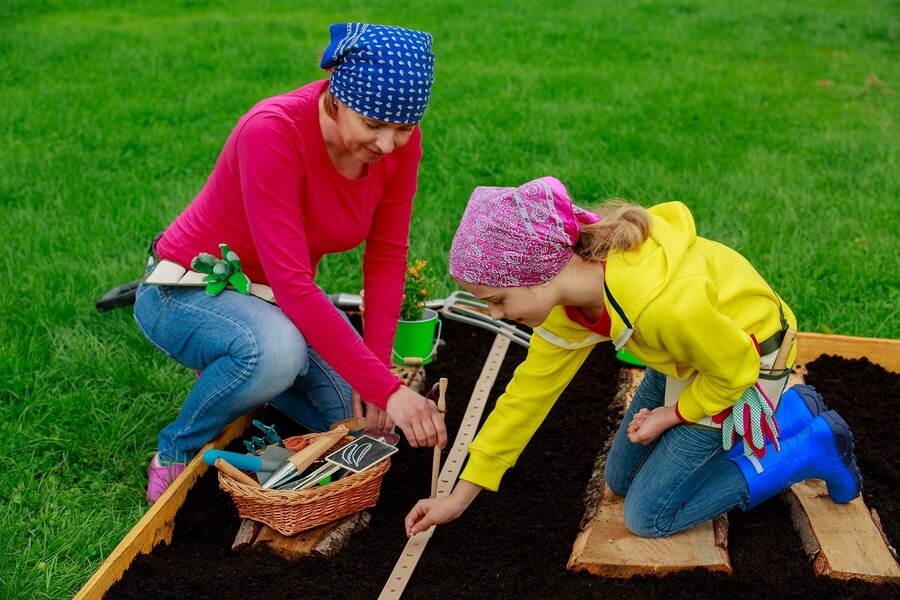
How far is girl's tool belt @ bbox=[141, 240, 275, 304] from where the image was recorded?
2795 mm

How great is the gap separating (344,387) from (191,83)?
4463 millimetres

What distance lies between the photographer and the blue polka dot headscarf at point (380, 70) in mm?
2318

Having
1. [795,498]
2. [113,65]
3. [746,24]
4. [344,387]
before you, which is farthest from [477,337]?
[746,24]

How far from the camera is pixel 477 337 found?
12.1 ft

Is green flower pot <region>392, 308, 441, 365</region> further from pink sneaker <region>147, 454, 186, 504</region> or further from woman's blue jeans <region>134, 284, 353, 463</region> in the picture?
pink sneaker <region>147, 454, 186, 504</region>

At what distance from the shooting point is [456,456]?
2.96 m

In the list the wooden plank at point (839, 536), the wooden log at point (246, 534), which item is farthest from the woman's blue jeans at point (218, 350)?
the wooden plank at point (839, 536)

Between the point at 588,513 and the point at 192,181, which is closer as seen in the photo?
the point at 588,513

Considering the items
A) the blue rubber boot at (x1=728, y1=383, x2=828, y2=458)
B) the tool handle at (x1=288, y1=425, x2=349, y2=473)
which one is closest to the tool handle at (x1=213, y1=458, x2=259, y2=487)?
the tool handle at (x1=288, y1=425, x2=349, y2=473)

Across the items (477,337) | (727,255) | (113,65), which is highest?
(727,255)

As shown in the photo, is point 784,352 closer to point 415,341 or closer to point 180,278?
point 415,341

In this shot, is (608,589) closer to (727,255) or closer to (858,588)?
(858,588)

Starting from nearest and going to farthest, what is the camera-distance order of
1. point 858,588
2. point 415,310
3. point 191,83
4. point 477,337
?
point 858,588 → point 415,310 → point 477,337 → point 191,83

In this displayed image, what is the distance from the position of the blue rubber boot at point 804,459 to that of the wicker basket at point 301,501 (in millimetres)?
1017
